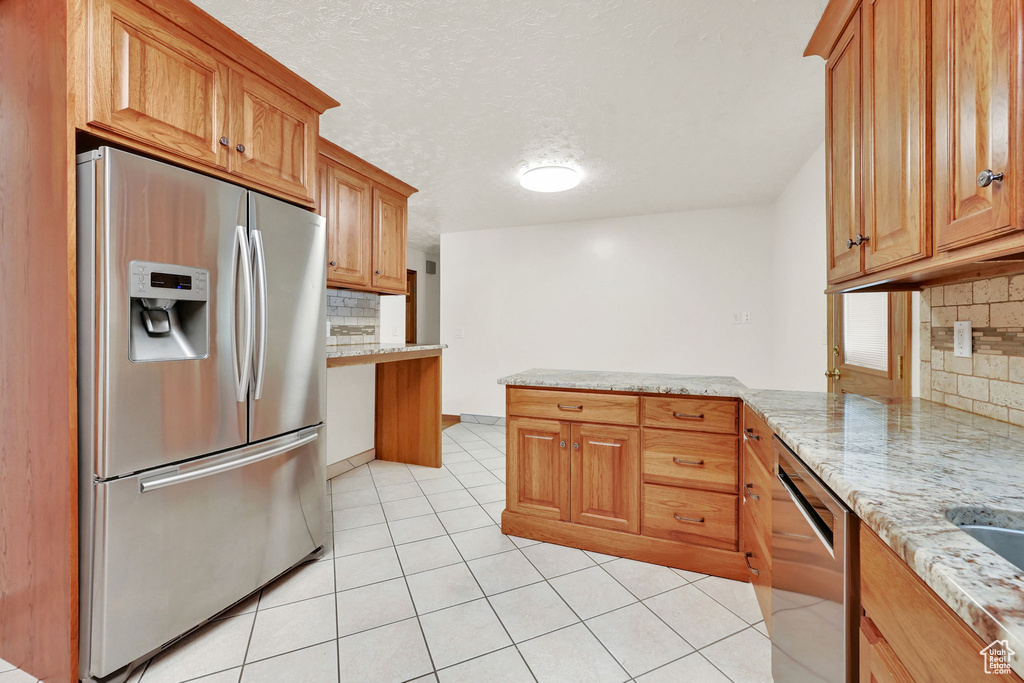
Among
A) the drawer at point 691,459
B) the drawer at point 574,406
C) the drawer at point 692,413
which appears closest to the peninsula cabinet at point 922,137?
the drawer at point 692,413

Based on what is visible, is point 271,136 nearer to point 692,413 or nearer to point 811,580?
point 692,413

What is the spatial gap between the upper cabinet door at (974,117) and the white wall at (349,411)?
322 centimetres

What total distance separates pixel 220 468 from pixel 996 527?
2088 mm

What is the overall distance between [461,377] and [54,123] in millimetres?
4326

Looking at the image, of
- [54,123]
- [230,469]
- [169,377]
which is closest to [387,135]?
[54,123]

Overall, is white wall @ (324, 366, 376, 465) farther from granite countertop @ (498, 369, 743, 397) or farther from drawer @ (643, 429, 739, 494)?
drawer @ (643, 429, 739, 494)

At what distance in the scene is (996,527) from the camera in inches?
26.2

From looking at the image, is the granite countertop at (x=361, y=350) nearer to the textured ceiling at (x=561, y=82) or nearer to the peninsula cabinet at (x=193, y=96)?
the peninsula cabinet at (x=193, y=96)

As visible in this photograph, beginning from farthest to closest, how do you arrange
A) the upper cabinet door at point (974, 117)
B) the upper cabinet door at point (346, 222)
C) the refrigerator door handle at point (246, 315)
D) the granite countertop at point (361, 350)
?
the upper cabinet door at point (346, 222)
the granite countertop at point (361, 350)
the refrigerator door handle at point (246, 315)
the upper cabinet door at point (974, 117)

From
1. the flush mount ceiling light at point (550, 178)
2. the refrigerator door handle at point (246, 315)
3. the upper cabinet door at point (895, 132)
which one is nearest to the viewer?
the upper cabinet door at point (895, 132)

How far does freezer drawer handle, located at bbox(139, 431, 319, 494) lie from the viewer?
1384mm

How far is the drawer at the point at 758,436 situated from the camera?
4.77 ft

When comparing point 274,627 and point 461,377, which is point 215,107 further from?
point 461,377

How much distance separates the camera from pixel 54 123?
1296 millimetres
